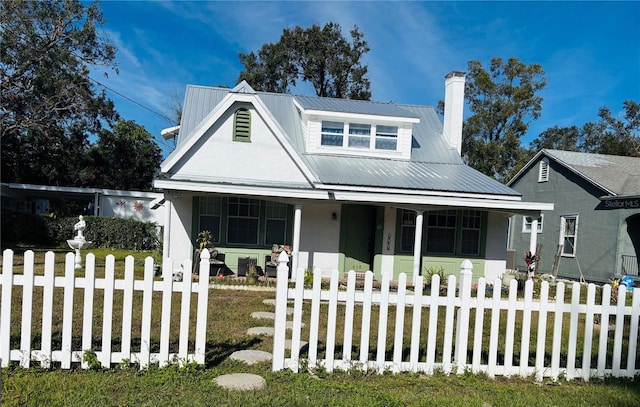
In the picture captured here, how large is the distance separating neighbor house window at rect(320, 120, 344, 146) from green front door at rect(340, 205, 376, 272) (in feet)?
8.49

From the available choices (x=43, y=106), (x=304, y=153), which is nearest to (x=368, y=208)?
(x=304, y=153)

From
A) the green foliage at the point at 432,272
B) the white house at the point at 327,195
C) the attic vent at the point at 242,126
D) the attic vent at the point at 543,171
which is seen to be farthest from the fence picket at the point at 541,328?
the attic vent at the point at 543,171

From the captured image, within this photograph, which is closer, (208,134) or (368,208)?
(208,134)

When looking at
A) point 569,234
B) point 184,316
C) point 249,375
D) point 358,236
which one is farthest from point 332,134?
point 569,234

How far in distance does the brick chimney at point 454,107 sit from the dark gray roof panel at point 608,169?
6431mm

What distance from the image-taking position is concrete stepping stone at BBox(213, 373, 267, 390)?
4117 mm

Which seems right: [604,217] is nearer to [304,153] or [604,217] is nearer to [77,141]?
[304,153]

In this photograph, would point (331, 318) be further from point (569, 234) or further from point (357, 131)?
point (569, 234)

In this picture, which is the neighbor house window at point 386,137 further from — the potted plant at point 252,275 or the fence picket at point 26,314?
the fence picket at point 26,314

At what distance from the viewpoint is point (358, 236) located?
554 inches

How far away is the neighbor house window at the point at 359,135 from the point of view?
50.0 ft

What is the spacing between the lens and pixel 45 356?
4348 mm

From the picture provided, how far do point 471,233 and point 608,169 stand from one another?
33.0ft

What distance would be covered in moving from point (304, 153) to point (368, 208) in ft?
9.28
